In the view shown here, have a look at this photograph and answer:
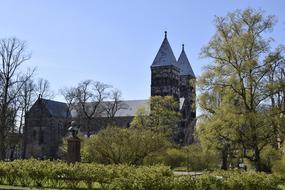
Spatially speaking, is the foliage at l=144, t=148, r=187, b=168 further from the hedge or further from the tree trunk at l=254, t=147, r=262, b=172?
the hedge

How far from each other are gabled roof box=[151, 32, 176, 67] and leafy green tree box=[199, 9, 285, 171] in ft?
176

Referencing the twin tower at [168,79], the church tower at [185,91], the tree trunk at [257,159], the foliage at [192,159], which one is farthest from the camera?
the twin tower at [168,79]

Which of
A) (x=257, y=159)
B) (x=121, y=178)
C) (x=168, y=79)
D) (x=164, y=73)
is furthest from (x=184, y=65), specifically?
(x=121, y=178)

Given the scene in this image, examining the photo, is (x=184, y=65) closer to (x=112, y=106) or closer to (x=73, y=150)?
(x=112, y=106)

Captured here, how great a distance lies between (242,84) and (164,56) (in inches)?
2237

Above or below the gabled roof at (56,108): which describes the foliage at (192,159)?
below

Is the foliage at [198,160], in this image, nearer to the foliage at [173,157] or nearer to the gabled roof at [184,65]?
the foliage at [173,157]

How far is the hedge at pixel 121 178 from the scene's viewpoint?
1588 cm

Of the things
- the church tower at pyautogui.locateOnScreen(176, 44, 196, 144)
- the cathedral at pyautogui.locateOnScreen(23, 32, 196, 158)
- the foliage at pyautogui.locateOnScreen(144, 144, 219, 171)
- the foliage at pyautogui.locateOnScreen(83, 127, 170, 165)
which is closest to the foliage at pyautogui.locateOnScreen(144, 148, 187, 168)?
the foliage at pyautogui.locateOnScreen(144, 144, 219, 171)

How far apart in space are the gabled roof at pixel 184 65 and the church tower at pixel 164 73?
705 centimetres

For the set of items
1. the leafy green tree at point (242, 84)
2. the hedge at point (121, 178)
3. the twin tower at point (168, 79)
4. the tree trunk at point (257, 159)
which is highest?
the twin tower at point (168, 79)

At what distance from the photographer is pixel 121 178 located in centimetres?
1631

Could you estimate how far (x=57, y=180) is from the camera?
767 inches

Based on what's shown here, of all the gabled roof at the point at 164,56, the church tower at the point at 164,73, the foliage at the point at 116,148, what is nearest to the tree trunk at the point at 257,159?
the foliage at the point at 116,148
